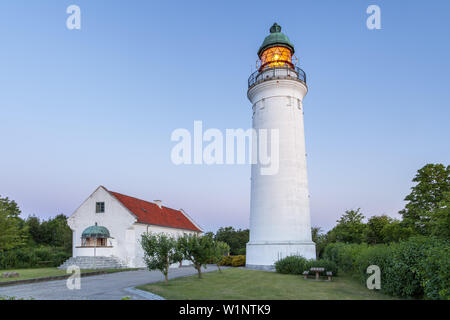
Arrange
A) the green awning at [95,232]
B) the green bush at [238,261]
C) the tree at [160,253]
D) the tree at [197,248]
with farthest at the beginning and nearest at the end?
the green bush at [238,261] → the green awning at [95,232] → the tree at [197,248] → the tree at [160,253]

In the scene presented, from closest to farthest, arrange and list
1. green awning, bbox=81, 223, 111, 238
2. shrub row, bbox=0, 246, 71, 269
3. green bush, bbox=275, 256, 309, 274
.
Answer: green bush, bbox=275, 256, 309, 274 < green awning, bbox=81, 223, 111, 238 < shrub row, bbox=0, 246, 71, 269

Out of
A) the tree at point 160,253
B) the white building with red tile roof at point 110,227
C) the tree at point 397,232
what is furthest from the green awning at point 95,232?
the tree at point 397,232

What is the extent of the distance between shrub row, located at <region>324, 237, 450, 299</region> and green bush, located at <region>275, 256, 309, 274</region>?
458cm

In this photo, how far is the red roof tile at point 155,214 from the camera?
1128 inches

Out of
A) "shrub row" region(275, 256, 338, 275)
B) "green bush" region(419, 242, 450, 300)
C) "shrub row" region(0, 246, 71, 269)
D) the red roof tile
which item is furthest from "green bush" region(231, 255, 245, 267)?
"green bush" region(419, 242, 450, 300)

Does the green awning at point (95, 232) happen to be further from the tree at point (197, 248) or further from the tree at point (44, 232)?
the tree at point (44, 232)

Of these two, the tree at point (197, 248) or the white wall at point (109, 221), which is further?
the white wall at point (109, 221)

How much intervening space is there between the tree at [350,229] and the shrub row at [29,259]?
1156 inches

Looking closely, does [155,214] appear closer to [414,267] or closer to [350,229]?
[350,229]

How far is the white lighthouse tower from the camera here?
21672mm

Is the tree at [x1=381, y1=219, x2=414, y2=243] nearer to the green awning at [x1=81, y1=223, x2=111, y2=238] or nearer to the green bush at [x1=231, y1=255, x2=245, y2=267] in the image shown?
the green bush at [x1=231, y1=255, x2=245, y2=267]

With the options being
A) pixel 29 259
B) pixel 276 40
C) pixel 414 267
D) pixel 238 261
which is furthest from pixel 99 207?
pixel 414 267
